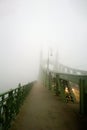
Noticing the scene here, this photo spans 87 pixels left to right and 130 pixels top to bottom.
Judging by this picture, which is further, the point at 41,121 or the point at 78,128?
the point at 41,121

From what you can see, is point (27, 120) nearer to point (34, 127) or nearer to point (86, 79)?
point (34, 127)

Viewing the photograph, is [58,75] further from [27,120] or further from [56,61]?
[56,61]

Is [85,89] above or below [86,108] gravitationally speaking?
above

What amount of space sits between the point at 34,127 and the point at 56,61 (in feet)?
382

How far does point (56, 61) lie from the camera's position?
124 metres

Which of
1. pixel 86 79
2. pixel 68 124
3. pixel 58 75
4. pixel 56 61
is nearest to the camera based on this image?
pixel 68 124

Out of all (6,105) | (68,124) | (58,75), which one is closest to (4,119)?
(6,105)

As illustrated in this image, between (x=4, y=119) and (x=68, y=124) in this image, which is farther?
(x=68, y=124)

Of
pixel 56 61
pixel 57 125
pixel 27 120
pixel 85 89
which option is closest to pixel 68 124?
pixel 57 125

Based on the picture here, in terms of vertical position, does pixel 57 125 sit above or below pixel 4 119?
below

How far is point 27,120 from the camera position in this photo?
9.18m

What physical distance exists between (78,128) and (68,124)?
2.17ft

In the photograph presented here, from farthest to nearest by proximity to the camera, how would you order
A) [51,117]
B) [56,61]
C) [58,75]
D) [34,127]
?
[56,61]
[58,75]
[51,117]
[34,127]

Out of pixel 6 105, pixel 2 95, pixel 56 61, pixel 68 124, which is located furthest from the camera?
pixel 56 61
